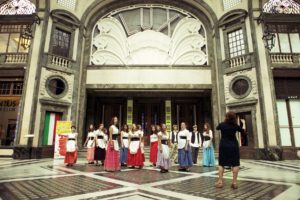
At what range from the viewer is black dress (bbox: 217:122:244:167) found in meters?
4.20

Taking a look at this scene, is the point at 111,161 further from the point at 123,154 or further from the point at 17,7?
the point at 17,7

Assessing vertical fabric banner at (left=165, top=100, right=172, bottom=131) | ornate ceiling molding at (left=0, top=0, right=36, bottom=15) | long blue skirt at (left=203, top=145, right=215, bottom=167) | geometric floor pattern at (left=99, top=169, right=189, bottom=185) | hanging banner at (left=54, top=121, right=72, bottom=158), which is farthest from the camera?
vertical fabric banner at (left=165, top=100, right=172, bottom=131)

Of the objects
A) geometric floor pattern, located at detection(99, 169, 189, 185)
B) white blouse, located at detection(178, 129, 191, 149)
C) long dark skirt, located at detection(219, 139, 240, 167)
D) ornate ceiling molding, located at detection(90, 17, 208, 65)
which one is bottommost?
geometric floor pattern, located at detection(99, 169, 189, 185)

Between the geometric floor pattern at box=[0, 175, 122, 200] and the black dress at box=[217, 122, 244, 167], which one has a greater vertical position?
the black dress at box=[217, 122, 244, 167]

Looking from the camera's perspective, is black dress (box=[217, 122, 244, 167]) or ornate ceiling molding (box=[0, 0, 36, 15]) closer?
black dress (box=[217, 122, 244, 167])

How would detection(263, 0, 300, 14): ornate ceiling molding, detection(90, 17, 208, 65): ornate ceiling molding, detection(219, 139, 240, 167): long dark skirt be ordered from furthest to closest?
detection(90, 17, 208, 65): ornate ceiling molding
detection(263, 0, 300, 14): ornate ceiling molding
detection(219, 139, 240, 167): long dark skirt

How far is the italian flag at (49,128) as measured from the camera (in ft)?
38.7

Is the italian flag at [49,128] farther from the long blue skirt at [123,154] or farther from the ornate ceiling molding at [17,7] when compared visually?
the ornate ceiling molding at [17,7]

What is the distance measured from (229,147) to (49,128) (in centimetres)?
1082

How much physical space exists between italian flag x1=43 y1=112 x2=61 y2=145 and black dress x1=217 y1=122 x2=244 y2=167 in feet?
34.5

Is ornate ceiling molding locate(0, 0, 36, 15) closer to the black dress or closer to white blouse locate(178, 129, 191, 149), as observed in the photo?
white blouse locate(178, 129, 191, 149)

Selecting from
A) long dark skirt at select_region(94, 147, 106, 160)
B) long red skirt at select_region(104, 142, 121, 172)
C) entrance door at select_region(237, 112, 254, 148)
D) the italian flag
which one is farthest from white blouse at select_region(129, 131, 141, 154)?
entrance door at select_region(237, 112, 254, 148)

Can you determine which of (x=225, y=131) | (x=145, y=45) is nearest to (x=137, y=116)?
(x=145, y=45)

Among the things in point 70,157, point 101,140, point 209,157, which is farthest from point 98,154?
point 209,157
